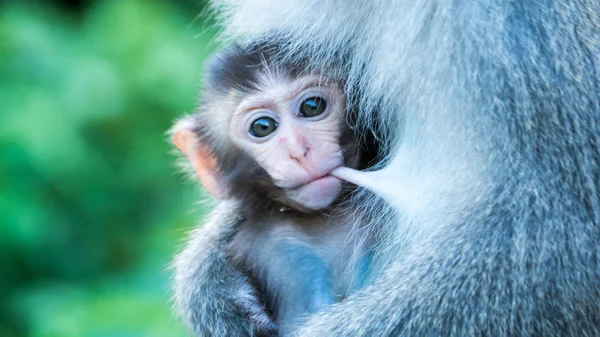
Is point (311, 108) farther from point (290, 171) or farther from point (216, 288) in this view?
point (216, 288)

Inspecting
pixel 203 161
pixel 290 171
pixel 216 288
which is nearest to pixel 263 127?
pixel 290 171

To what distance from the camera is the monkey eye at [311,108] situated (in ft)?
8.64

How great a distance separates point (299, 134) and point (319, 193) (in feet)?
0.59

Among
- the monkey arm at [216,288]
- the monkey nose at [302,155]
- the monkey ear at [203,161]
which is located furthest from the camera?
the monkey ear at [203,161]

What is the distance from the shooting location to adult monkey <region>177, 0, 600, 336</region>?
2162mm

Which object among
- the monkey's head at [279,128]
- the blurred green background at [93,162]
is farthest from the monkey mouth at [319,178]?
the blurred green background at [93,162]

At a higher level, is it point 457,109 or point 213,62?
point 213,62

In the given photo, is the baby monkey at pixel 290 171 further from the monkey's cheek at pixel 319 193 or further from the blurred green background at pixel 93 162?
the blurred green background at pixel 93 162

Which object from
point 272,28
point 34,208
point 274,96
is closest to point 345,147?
point 274,96

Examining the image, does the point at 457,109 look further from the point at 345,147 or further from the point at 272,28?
the point at 272,28

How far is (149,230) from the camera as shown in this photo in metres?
5.51

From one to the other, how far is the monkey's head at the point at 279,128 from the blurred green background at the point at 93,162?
2272 millimetres

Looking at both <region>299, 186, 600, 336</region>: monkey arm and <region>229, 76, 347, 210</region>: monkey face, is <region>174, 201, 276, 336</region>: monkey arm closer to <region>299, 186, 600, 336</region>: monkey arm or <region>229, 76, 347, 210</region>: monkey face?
A: <region>229, 76, 347, 210</region>: monkey face

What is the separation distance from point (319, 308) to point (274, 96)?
2.06 feet
